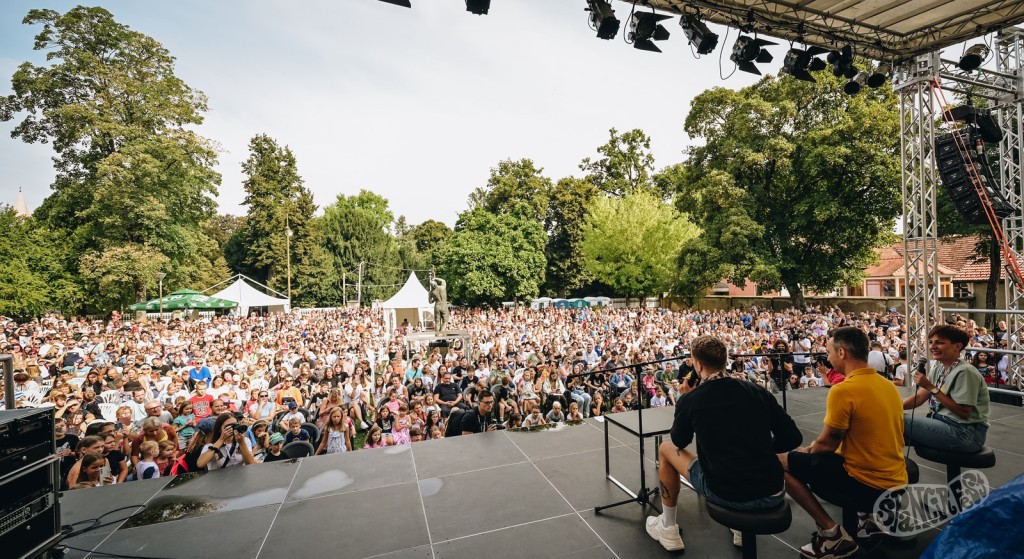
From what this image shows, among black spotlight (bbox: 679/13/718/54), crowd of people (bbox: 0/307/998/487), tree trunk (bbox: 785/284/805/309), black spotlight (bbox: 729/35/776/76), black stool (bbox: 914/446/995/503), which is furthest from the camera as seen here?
tree trunk (bbox: 785/284/805/309)

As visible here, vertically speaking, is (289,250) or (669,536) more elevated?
(289,250)

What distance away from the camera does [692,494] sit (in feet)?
10.1

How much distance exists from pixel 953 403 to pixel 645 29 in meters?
4.38

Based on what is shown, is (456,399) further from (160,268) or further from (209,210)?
(209,210)

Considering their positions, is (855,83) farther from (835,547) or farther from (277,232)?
(277,232)

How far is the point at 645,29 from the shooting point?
4.95 meters

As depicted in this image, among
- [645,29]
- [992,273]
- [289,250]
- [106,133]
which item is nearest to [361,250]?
[289,250]

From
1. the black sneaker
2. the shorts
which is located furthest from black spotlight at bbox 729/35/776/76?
the black sneaker

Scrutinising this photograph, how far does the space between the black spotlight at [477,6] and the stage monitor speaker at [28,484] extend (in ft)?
14.6

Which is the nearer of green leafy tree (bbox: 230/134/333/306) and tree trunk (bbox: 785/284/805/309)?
tree trunk (bbox: 785/284/805/309)

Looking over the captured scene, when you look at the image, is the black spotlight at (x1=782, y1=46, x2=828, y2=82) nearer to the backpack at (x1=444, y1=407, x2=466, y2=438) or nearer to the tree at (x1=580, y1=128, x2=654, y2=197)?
the backpack at (x1=444, y1=407, x2=466, y2=438)

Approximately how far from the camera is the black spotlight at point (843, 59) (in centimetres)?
553

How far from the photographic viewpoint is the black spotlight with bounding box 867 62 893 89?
19.4 ft

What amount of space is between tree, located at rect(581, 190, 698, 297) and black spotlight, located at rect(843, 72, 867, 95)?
21.3 meters
